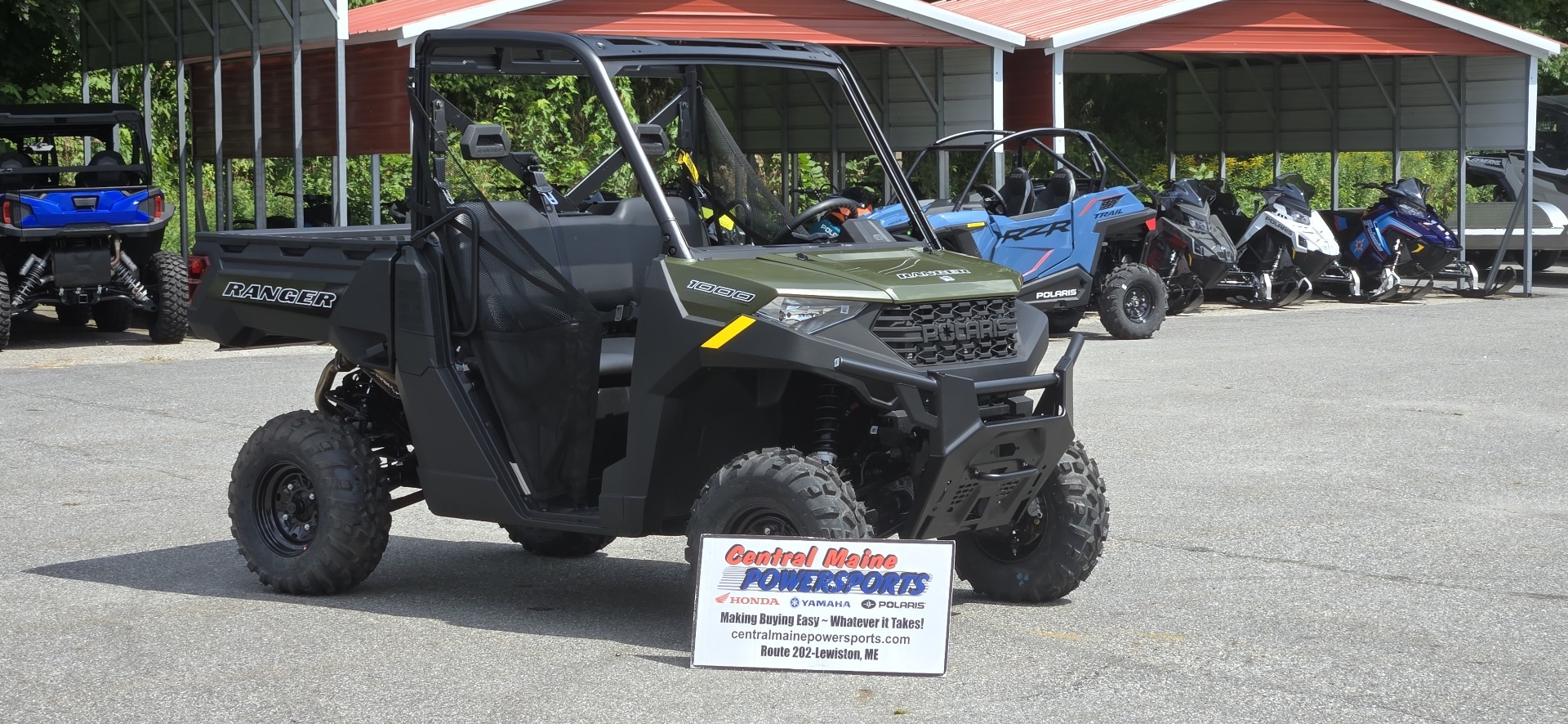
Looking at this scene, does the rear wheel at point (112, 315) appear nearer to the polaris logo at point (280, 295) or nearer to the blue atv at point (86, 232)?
the blue atv at point (86, 232)

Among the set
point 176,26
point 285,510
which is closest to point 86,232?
point 176,26

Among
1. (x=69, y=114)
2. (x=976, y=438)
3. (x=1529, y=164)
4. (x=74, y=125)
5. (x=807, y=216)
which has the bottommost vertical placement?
(x=976, y=438)

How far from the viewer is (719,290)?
18.2 feet

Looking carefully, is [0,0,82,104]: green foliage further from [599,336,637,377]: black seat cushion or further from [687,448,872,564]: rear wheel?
[687,448,872,564]: rear wheel

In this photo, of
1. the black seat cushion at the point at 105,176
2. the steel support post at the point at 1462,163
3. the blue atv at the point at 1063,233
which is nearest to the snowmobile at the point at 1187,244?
the blue atv at the point at 1063,233

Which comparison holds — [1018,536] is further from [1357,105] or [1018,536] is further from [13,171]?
[1357,105]

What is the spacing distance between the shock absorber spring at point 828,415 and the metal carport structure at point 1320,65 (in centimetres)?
1467

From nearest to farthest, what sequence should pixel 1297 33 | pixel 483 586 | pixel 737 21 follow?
pixel 483 586
pixel 737 21
pixel 1297 33

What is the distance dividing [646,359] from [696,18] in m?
13.5

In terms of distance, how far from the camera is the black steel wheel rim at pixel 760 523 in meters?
5.53

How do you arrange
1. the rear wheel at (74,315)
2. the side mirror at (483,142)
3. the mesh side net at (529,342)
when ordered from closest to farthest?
1. the side mirror at (483,142)
2. the mesh side net at (529,342)
3. the rear wheel at (74,315)

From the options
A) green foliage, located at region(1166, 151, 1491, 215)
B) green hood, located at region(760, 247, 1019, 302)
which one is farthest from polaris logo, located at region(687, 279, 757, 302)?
green foliage, located at region(1166, 151, 1491, 215)

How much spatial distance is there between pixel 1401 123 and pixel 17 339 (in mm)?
17323

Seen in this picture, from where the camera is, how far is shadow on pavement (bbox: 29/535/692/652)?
6.21 metres
